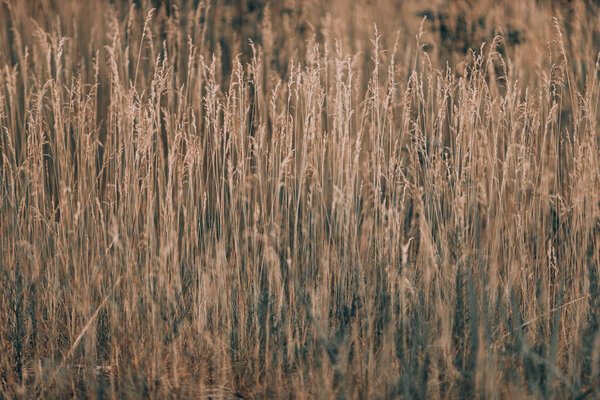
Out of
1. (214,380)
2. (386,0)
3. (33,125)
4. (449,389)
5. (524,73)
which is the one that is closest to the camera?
(449,389)

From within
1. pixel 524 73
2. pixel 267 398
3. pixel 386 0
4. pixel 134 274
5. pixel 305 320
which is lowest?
pixel 267 398

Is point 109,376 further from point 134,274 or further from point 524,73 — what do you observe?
point 524,73

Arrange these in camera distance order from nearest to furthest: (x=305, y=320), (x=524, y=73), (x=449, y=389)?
(x=449, y=389), (x=305, y=320), (x=524, y=73)

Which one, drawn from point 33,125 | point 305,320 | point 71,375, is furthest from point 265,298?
point 33,125

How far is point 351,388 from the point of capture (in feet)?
5.75

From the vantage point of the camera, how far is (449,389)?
1688 millimetres

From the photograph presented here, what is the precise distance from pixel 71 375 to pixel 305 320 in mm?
755

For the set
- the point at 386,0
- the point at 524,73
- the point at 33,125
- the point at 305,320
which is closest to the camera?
the point at 305,320

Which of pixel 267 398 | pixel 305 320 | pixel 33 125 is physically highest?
pixel 33 125

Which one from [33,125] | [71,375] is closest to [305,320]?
[71,375]

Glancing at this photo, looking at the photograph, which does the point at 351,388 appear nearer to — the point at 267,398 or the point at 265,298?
the point at 267,398

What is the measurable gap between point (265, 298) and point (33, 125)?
3.56ft

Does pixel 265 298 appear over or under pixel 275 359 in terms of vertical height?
over

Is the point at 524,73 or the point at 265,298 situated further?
the point at 524,73
